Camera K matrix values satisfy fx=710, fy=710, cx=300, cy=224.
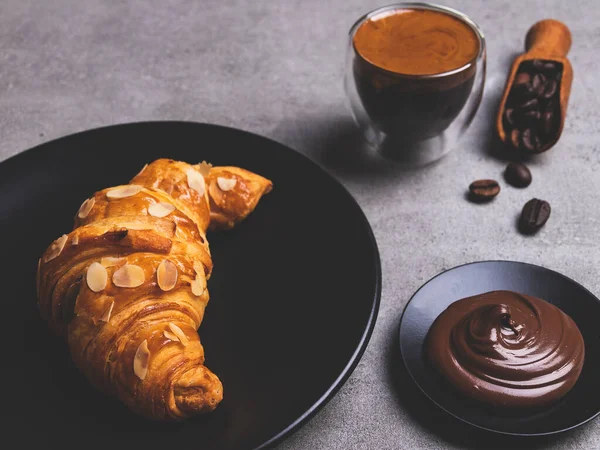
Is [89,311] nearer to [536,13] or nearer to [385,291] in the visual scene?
[385,291]

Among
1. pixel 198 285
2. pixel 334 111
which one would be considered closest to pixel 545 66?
pixel 334 111

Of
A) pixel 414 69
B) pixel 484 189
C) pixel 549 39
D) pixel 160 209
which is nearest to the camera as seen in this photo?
pixel 160 209

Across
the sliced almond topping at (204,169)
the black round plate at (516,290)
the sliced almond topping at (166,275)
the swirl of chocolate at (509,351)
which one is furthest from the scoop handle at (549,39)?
the sliced almond topping at (166,275)

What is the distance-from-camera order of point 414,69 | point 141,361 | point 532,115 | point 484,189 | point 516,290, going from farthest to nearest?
point 532,115 → point 484,189 → point 414,69 → point 516,290 → point 141,361

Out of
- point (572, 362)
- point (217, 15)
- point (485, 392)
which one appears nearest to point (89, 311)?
point (485, 392)

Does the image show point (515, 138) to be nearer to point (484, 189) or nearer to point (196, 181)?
point (484, 189)

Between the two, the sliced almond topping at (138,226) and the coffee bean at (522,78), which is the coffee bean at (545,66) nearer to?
the coffee bean at (522,78)

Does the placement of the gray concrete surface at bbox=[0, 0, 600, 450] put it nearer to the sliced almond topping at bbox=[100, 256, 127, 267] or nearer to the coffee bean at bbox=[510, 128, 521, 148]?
the coffee bean at bbox=[510, 128, 521, 148]
